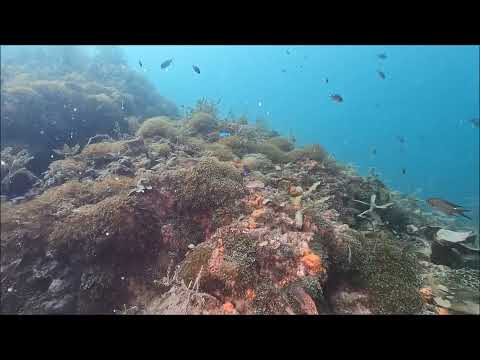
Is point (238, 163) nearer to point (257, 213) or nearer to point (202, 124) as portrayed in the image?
point (257, 213)

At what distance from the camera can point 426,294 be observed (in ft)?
12.5


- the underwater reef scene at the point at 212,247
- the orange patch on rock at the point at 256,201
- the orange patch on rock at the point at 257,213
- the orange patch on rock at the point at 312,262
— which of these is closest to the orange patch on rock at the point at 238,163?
the underwater reef scene at the point at 212,247

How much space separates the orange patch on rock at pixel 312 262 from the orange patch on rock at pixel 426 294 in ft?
4.72

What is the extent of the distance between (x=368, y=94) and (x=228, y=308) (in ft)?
472

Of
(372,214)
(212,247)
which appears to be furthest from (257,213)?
(372,214)

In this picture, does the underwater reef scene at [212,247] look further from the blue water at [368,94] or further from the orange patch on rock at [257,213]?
the blue water at [368,94]

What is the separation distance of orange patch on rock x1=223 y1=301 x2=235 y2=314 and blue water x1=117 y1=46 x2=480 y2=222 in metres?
60.0

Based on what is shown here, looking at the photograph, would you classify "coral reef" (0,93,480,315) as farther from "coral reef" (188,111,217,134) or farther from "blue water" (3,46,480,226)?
"blue water" (3,46,480,226)

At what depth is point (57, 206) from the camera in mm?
5527

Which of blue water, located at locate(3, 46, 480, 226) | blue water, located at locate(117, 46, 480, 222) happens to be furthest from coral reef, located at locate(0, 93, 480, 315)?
blue water, located at locate(3, 46, 480, 226)

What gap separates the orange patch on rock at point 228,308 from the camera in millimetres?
3309
